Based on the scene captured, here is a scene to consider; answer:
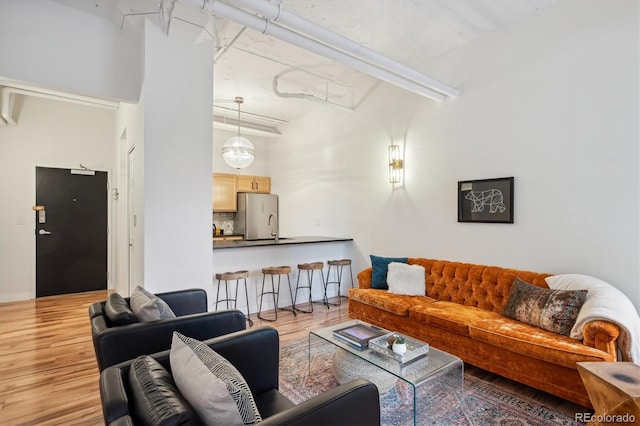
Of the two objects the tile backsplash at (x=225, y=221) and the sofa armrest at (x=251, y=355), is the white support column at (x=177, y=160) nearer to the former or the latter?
the sofa armrest at (x=251, y=355)

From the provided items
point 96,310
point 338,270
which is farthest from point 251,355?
point 338,270

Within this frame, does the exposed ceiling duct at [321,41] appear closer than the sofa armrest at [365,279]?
Yes

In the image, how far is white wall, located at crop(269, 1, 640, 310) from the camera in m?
2.78

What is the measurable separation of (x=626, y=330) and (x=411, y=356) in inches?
58.6

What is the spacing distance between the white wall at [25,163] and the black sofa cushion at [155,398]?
5319 millimetres

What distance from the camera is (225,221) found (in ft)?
23.3

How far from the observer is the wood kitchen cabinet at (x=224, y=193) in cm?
659

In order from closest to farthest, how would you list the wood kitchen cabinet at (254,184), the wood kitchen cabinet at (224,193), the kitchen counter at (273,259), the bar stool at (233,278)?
the bar stool at (233,278)
the kitchen counter at (273,259)
the wood kitchen cabinet at (224,193)
the wood kitchen cabinet at (254,184)

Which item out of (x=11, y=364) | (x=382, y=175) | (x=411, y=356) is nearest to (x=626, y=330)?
(x=411, y=356)

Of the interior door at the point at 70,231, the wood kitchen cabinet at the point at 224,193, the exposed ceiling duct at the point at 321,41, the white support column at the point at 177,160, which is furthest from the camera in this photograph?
the wood kitchen cabinet at the point at 224,193

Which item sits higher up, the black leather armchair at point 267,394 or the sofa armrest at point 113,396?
the sofa armrest at point 113,396

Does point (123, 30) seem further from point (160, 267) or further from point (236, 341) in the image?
point (236, 341)

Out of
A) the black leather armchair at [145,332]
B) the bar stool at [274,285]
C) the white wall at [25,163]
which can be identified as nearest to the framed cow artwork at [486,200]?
the bar stool at [274,285]

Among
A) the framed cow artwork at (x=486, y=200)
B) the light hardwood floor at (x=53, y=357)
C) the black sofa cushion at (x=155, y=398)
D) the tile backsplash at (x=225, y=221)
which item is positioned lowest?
the light hardwood floor at (x=53, y=357)
